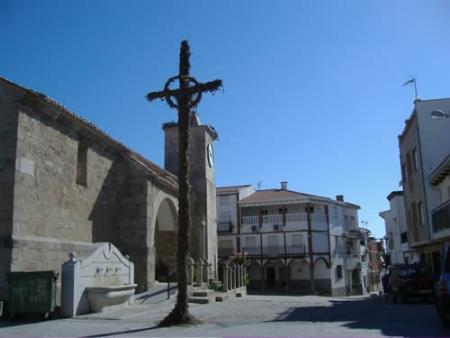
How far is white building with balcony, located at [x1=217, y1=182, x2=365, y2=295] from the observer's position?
46.8m

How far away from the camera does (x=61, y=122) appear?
16.2 m

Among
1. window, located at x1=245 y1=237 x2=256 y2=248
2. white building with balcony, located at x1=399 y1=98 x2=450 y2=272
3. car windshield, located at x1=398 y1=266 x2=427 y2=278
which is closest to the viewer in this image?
car windshield, located at x1=398 y1=266 x2=427 y2=278

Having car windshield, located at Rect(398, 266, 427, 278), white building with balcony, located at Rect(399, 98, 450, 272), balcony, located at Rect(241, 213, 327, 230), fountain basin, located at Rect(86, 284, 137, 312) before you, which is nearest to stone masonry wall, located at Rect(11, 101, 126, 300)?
fountain basin, located at Rect(86, 284, 137, 312)

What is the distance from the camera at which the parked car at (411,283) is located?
1967 centimetres

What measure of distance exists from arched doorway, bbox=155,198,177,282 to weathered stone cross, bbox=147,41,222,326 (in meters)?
12.7

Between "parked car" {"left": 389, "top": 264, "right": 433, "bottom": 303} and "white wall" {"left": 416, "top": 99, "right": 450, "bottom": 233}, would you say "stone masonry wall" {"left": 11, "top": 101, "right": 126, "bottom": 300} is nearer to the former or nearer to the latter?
"parked car" {"left": 389, "top": 264, "right": 433, "bottom": 303}

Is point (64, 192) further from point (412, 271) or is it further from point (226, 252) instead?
point (226, 252)

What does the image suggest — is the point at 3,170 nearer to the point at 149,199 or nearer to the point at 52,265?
the point at 52,265

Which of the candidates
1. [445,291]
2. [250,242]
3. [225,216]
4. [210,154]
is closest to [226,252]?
[250,242]

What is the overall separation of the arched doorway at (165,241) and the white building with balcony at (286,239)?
71.6 ft

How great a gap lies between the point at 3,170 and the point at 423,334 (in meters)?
10.9

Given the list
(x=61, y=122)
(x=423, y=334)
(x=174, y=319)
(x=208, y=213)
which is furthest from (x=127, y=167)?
(x=423, y=334)

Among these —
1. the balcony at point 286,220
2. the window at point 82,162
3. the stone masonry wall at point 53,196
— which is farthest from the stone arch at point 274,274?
the window at point 82,162

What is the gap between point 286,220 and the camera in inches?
1869
